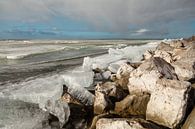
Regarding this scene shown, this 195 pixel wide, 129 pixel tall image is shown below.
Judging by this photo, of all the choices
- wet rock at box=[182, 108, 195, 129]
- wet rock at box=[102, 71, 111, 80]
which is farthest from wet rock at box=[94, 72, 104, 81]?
wet rock at box=[182, 108, 195, 129]

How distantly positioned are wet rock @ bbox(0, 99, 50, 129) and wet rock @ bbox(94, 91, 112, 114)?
150cm

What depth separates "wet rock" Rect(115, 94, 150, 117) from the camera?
28.7 feet

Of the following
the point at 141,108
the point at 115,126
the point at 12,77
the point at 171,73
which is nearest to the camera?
the point at 115,126

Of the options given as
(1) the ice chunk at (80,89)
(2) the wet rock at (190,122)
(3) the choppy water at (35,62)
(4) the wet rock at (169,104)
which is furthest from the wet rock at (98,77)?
(2) the wet rock at (190,122)

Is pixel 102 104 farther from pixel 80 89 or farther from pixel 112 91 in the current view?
pixel 80 89

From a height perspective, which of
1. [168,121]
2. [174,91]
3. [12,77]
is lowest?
[12,77]

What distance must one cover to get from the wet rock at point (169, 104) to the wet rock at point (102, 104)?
1667 mm

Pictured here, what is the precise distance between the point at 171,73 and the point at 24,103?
5.03m

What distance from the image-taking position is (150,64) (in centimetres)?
1003

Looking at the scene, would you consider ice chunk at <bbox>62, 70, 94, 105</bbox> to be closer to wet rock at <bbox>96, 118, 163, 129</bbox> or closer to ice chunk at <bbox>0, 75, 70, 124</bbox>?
ice chunk at <bbox>0, 75, 70, 124</bbox>

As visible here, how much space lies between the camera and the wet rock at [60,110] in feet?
29.7

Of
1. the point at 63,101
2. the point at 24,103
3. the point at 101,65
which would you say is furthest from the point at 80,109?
the point at 101,65

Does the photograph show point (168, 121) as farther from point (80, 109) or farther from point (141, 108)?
point (80, 109)

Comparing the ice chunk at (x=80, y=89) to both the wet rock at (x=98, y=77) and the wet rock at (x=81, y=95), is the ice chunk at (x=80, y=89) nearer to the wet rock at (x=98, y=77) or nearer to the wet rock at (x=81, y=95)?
the wet rock at (x=81, y=95)
